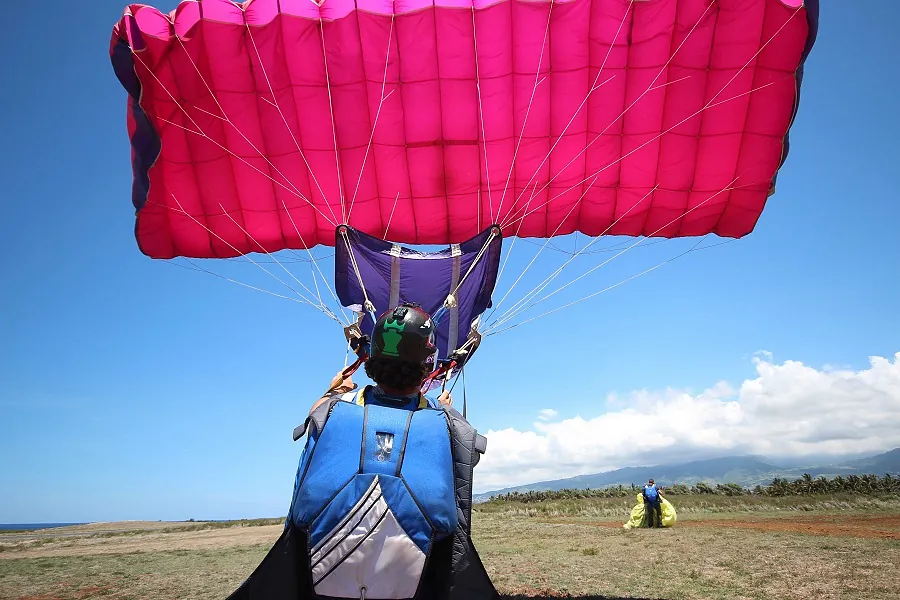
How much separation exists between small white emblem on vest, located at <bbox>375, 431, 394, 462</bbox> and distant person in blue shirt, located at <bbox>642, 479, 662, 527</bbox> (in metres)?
13.5

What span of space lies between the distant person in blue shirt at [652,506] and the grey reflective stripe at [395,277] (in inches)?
411

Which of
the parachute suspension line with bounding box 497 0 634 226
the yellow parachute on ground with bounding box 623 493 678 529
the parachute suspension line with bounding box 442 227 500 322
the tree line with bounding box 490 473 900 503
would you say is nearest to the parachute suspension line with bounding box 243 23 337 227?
the parachute suspension line with bounding box 442 227 500 322

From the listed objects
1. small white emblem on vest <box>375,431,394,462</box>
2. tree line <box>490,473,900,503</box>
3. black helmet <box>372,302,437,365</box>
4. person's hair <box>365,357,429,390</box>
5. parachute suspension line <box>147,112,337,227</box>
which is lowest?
tree line <box>490,473,900,503</box>

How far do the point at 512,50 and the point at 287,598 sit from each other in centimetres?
652

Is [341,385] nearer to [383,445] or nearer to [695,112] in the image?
[383,445]

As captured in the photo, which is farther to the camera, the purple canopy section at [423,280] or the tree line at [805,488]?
the tree line at [805,488]

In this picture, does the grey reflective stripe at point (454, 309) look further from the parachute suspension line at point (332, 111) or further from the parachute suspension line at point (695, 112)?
the parachute suspension line at point (695, 112)

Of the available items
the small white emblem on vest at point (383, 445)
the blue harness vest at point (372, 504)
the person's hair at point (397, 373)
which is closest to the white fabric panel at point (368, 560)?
the blue harness vest at point (372, 504)

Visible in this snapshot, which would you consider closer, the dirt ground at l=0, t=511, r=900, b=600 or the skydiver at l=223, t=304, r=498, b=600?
the skydiver at l=223, t=304, r=498, b=600

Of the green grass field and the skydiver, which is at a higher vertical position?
the skydiver

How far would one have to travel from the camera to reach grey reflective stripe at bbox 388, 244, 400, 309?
6434 mm

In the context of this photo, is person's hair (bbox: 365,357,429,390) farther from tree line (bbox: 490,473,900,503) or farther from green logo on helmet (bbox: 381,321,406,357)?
tree line (bbox: 490,473,900,503)

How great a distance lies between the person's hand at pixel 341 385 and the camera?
2.94m

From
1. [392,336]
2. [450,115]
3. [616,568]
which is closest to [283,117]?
[450,115]
